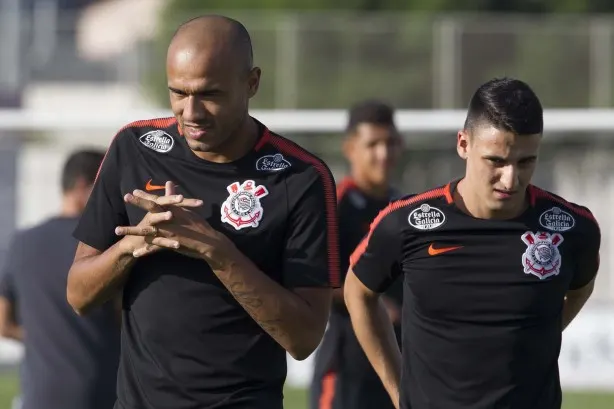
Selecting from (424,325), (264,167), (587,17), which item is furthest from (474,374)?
(587,17)

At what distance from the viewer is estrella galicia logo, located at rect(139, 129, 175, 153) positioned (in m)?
4.18

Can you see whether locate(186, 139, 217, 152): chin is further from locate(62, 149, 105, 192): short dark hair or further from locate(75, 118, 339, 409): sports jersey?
locate(62, 149, 105, 192): short dark hair

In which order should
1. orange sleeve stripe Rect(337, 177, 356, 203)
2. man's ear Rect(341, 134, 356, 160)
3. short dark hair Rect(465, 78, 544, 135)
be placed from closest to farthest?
short dark hair Rect(465, 78, 544, 135), orange sleeve stripe Rect(337, 177, 356, 203), man's ear Rect(341, 134, 356, 160)

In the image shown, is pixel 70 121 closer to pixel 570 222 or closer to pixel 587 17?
pixel 570 222

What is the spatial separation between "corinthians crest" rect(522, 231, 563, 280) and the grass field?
8727mm

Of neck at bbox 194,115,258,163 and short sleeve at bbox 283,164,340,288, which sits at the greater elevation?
neck at bbox 194,115,258,163

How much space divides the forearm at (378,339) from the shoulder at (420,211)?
0.41 m

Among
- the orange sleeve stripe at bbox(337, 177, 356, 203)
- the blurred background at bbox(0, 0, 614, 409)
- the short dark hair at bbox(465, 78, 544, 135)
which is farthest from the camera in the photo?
the blurred background at bbox(0, 0, 614, 409)

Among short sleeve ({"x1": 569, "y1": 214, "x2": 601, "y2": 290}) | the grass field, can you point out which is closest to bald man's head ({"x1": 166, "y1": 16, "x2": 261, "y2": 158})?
short sleeve ({"x1": 569, "y1": 214, "x2": 601, "y2": 290})

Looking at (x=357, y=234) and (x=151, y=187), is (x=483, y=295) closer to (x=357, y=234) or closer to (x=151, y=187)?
(x=151, y=187)

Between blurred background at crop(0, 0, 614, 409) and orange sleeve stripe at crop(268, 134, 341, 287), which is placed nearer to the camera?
orange sleeve stripe at crop(268, 134, 341, 287)

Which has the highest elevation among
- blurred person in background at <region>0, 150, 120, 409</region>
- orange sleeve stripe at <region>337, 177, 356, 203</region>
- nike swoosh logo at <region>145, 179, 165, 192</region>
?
nike swoosh logo at <region>145, 179, 165, 192</region>

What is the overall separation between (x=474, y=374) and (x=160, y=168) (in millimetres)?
1252

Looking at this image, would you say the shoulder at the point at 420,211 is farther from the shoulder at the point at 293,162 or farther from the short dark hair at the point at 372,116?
the short dark hair at the point at 372,116
